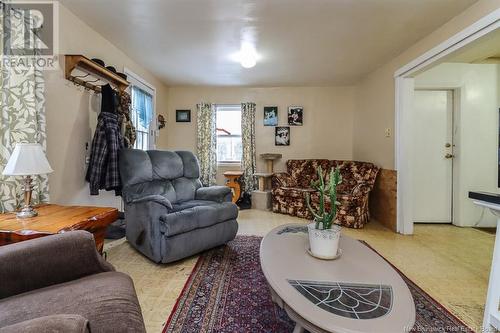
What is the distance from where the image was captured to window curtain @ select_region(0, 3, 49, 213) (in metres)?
1.60

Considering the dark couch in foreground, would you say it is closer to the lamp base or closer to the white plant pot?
the lamp base

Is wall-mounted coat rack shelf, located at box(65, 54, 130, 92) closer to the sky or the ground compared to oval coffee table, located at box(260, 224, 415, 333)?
closer to the sky

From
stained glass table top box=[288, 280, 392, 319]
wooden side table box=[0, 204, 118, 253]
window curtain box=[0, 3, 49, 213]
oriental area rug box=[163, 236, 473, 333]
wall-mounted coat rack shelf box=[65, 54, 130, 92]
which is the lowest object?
oriental area rug box=[163, 236, 473, 333]

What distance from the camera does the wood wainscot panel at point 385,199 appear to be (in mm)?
3150

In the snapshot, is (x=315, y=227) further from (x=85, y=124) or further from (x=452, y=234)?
(x=452, y=234)

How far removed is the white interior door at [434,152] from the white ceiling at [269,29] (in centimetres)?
92

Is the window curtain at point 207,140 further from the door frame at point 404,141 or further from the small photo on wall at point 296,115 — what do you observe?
the door frame at point 404,141

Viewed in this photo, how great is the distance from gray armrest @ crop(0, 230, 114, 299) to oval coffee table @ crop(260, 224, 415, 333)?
806 mm

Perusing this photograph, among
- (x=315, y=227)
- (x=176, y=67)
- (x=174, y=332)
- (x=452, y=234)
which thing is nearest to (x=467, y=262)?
(x=452, y=234)

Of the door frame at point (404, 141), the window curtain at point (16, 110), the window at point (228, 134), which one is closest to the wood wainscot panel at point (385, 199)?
the door frame at point (404, 141)

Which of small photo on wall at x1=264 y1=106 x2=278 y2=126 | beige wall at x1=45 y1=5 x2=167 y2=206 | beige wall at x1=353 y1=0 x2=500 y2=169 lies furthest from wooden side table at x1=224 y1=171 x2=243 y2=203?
Result: beige wall at x1=353 y1=0 x2=500 y2=169

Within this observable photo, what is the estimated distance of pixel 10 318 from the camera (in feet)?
2.46

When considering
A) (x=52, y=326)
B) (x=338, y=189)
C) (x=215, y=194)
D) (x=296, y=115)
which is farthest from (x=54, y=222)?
(x=296, y=115)

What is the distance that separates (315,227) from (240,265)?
1.03 m
